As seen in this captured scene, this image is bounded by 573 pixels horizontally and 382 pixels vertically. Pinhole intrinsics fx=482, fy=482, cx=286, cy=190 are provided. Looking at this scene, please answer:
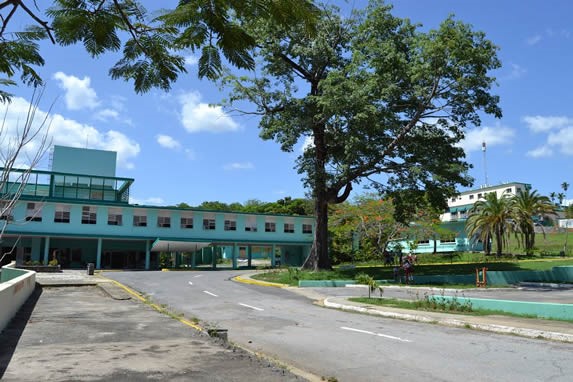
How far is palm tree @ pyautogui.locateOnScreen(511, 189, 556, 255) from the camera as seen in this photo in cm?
4956

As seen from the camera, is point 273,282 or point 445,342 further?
point 273,282

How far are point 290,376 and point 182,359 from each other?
1849mm

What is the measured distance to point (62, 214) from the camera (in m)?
43.0

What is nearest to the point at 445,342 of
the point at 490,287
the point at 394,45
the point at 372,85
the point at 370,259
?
the point at 490,287

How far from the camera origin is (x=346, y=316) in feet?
48.3

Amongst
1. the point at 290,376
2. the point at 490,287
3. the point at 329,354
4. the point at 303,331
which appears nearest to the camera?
the point at 290,376

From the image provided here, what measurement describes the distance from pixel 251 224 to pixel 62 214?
18.5 meters

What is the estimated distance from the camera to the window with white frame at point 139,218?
151 feet

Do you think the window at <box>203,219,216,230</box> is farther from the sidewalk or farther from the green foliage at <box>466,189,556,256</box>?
the sidewalk

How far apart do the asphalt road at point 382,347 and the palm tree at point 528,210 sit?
40.3 meters

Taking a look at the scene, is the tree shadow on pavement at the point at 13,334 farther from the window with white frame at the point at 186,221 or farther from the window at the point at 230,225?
the window at the point at 230,225

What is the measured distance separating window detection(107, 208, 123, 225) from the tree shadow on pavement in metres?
30.4

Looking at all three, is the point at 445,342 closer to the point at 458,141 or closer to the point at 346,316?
the point at 346,316

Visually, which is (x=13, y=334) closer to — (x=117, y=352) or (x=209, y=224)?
(x=117, y=352)
